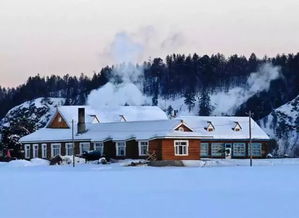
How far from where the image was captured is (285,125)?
11362 centimetres

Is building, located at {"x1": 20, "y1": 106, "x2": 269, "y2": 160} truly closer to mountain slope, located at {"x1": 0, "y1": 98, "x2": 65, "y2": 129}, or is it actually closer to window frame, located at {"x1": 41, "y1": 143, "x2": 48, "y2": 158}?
window frame, located at {"x1": 41, "y1": 143, "x2": 48, "y2": 158}

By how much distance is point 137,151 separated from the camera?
2330 inches

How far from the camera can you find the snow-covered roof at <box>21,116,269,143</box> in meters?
58.0

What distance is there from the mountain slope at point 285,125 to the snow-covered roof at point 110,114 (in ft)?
94.1

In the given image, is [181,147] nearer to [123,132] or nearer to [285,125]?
[123,132]

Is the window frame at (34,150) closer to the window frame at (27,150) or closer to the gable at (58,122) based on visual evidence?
the window frame at (27,150)

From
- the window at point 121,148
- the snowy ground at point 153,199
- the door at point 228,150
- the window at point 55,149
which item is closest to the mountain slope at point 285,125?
the door at point 228,150

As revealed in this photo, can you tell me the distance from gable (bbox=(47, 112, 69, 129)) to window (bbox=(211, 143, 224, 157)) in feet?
47.1

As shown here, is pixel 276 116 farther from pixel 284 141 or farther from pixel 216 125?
pixel 216 125

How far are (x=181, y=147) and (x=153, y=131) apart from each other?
264 centimetres

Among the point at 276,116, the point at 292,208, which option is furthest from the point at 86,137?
the point at 276,116

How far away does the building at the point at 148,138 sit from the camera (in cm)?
5741

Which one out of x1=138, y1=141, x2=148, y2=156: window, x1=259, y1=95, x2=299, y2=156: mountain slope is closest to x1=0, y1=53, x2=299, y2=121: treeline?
x1=259, y1=95, x2=299, y2=156: mountain slope

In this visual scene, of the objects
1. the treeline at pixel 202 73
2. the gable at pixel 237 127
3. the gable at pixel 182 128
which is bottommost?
the gable at pixel 237 127
